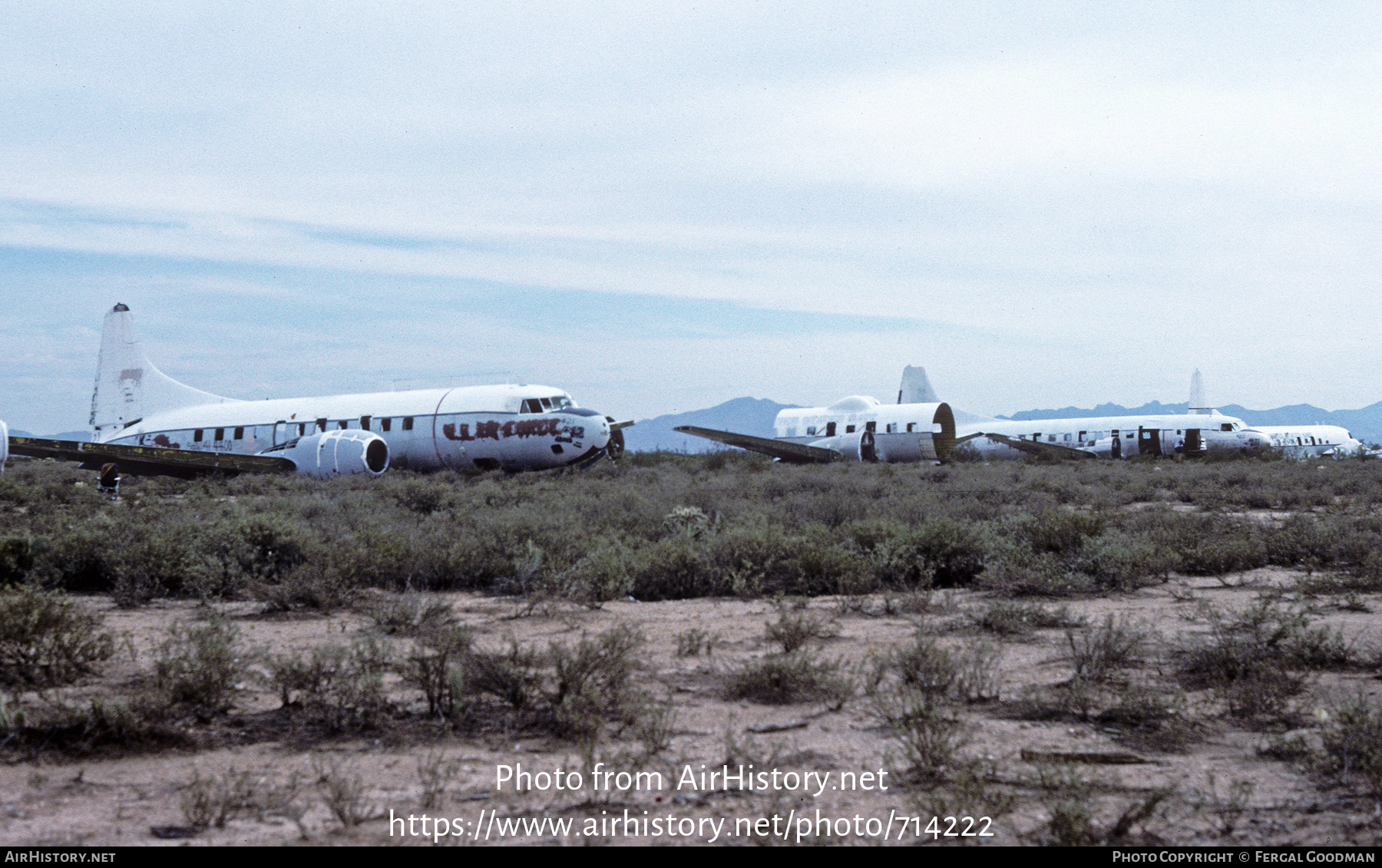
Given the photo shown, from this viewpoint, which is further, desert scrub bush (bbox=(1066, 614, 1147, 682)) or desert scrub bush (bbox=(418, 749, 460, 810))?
desert scrub bush (bbox=(1066, 614, 1147, 682))

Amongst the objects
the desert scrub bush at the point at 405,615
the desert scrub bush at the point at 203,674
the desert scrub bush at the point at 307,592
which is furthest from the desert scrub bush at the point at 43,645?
the desert scrub bush at the point at 307,592

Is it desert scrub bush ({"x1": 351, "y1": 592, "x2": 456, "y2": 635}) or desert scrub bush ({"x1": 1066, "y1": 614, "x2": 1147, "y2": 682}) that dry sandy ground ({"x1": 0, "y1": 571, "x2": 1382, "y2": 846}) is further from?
desert scrub bush ({"x1": 351, "y1": 592, "x2": 456, "y2": 635})

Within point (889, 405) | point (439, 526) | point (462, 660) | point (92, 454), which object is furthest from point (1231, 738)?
point (889, 405)

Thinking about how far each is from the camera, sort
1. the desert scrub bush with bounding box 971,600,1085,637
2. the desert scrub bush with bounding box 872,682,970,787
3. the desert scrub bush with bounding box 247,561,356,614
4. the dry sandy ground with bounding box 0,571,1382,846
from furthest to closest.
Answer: the desert scrub bush with bounding box 247,561,356,614 → the desert scrub bush with bounding box 971,600,1085,637 → the desert scrub bush with bounding box 872,682,970,787 → the dry sandy ground with bounding box 0,571,1382,846

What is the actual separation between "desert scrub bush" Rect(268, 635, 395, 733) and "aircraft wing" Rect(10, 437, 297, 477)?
84.4 feet

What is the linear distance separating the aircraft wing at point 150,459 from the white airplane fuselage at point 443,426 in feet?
10.4

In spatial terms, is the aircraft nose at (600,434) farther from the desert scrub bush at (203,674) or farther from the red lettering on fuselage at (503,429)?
the desert scrub bush at (203,674)

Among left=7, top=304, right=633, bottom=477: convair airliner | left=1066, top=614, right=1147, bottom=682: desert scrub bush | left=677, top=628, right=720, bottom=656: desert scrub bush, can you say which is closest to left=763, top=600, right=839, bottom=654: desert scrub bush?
left=677, top=628, right=720, bottom=656: desert scrub bush

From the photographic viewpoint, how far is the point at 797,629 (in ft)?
25.3

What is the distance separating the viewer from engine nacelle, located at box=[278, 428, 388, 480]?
94.9 feet

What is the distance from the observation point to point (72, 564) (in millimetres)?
10703

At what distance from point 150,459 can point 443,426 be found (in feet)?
29.8

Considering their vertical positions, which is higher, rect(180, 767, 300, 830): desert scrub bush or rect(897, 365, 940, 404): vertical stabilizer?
rect(897, 365, 940, 404): vertical stabilizer
